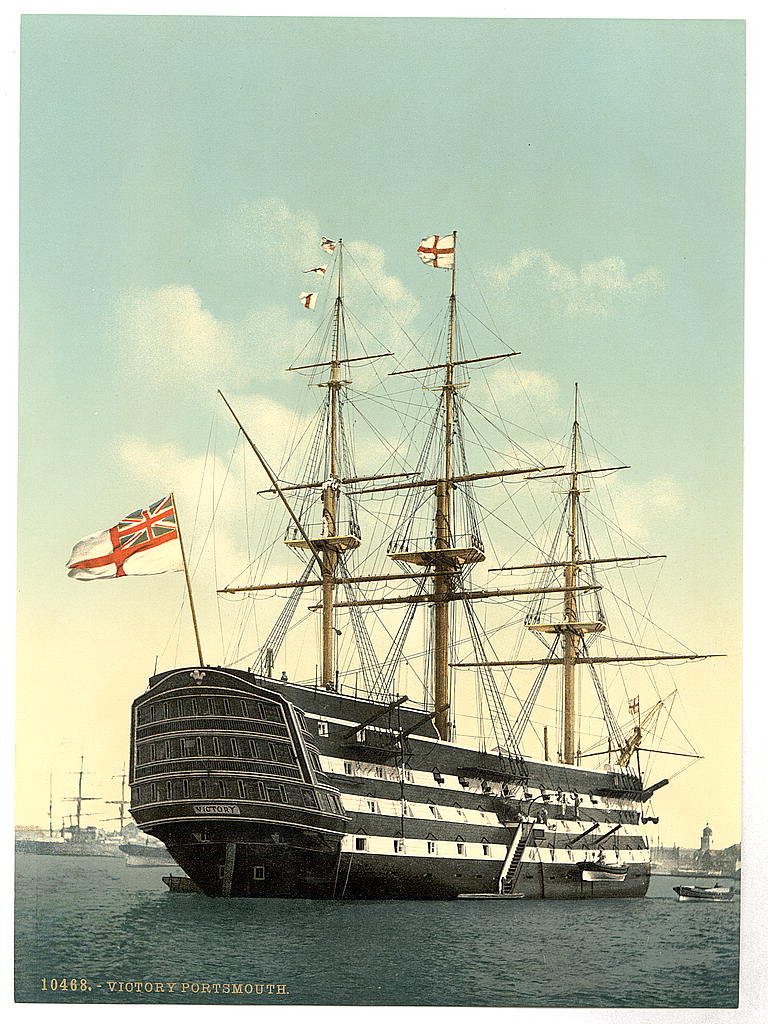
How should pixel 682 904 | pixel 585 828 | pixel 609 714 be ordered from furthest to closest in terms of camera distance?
Result: 1. pixel 585 828
2. pixel 609 714
3. pixel 682 904

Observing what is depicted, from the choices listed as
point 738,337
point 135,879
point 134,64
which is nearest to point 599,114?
point 738,337

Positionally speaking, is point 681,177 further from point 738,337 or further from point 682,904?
point 682,904

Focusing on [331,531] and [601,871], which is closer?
[331,531]

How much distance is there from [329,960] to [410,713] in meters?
2.25

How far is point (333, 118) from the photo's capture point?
8984 millimetres

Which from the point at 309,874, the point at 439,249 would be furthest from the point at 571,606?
the point at 439,249

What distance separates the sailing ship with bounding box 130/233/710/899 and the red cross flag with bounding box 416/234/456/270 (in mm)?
22

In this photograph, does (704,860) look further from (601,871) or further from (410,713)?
(410,713)

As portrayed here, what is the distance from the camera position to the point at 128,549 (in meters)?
8.84

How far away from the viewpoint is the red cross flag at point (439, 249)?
29.7 ft

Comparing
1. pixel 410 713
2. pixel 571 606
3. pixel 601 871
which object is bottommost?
pixel 601 871

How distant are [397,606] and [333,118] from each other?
401 cm

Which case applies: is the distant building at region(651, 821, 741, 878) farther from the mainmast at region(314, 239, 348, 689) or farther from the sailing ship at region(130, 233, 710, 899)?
the mainmast at region(314, 239, 348, 689)

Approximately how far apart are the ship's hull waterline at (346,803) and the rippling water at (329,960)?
65 centimetres
